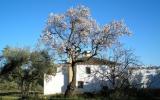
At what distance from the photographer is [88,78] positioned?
61.9 meters

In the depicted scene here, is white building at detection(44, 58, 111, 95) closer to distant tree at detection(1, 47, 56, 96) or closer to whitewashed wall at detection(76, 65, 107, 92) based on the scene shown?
whitewashed wall at detection(76, 65, 107, 92)

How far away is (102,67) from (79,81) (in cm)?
576

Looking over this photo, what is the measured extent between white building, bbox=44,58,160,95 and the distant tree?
3543mm

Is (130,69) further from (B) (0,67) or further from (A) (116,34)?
(B) (0,67)

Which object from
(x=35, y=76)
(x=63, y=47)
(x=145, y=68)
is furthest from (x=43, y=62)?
(x=145, y=68)

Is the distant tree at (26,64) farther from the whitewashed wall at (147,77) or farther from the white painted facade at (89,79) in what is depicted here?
the whitewashed wall at (147,77)

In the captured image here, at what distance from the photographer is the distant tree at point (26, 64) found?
54562 millimetres

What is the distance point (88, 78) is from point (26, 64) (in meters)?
12.1

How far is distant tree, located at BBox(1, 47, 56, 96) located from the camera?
54.6 m

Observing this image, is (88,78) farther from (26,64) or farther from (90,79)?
(26,64)

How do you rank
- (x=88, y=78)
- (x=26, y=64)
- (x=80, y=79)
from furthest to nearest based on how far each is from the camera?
(x=80, y=79)
(x=88, y=78)
(x=26, y=64)

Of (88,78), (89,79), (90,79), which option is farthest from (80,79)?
(90,79)

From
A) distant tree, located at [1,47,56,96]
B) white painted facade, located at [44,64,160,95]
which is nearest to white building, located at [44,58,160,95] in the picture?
white painted facade, located at [44,64,160,95]

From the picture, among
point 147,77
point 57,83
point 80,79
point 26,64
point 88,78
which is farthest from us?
point 57,83
